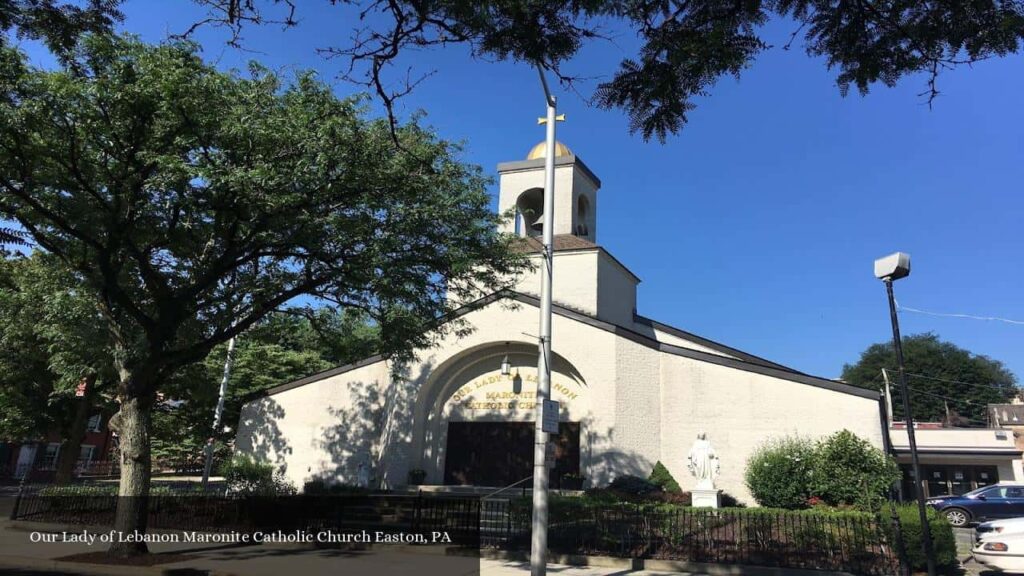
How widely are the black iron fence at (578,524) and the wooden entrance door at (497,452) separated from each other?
19.3 feet

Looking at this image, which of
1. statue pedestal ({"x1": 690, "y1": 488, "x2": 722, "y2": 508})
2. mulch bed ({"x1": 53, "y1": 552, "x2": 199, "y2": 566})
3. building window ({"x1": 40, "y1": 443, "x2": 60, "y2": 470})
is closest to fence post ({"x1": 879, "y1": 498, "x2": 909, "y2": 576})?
statue pedestal ({"x1": 690, "y1": 488, "x2": 722, "y2": 508})

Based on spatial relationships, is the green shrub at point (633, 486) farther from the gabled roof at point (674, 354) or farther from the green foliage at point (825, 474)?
the gabled roof at point (674, 354)

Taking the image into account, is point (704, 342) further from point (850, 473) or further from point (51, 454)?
point (51, 454)

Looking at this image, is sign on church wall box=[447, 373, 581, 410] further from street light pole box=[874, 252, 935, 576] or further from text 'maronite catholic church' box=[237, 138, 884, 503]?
street light pole box=[874, 252, 935, 576]

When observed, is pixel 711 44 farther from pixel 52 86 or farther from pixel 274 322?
pixel 274 322

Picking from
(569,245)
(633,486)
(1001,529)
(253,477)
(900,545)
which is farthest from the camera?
(569,245)

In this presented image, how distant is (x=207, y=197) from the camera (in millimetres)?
11953

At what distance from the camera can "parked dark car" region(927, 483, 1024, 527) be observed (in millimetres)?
20750

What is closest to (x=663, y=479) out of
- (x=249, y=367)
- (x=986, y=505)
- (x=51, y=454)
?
(x=986, y=505)

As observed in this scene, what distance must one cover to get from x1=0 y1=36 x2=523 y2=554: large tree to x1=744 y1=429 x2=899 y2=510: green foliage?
1141 cm

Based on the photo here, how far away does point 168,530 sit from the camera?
1574 cm

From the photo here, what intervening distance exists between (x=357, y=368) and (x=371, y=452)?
350 cm

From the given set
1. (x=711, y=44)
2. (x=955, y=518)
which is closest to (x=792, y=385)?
(x=955, y=518)

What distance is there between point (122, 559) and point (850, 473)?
57.8 ft
